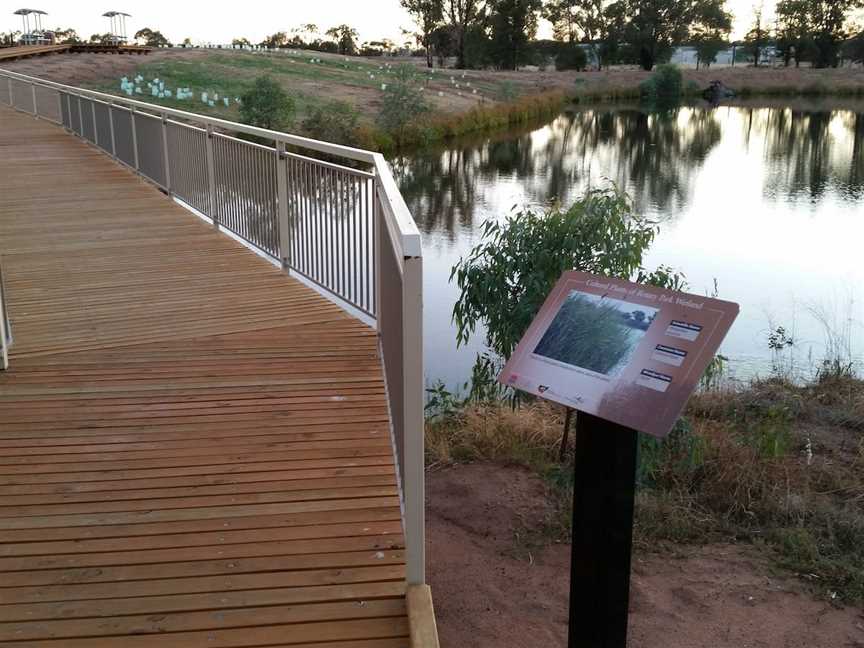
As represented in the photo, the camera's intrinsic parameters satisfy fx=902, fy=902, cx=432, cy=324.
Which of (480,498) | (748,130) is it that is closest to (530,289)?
(480,498)

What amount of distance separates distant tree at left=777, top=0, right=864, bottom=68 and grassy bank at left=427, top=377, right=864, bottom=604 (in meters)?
79.9

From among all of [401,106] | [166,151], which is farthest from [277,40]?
[166,151]

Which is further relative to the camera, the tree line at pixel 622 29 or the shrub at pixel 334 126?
the tree line at pixel 622 29

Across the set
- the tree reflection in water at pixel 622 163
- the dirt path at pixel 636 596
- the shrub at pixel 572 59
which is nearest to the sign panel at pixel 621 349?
the dirt path at pixel 636 596

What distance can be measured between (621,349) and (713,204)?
18813 millimetres

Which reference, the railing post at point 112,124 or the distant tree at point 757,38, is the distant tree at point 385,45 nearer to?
the distant tree at point 757,38

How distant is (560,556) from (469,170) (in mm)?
21472

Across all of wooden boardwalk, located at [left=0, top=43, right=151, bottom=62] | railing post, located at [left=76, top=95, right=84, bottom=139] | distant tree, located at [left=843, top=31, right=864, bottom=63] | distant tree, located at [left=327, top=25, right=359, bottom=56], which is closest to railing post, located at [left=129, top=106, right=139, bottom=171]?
railing post, located at [left=76, top=95, right=84, bottom=139]

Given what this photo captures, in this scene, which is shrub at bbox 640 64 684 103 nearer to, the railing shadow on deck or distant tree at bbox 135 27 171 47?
the railing shadow on deck

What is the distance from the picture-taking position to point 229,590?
9.78 ft

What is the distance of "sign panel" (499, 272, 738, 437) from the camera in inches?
93.4

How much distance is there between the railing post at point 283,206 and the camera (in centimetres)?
712

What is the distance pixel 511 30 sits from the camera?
78.6 metres

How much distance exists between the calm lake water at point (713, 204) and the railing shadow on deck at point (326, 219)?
7.48 ft
